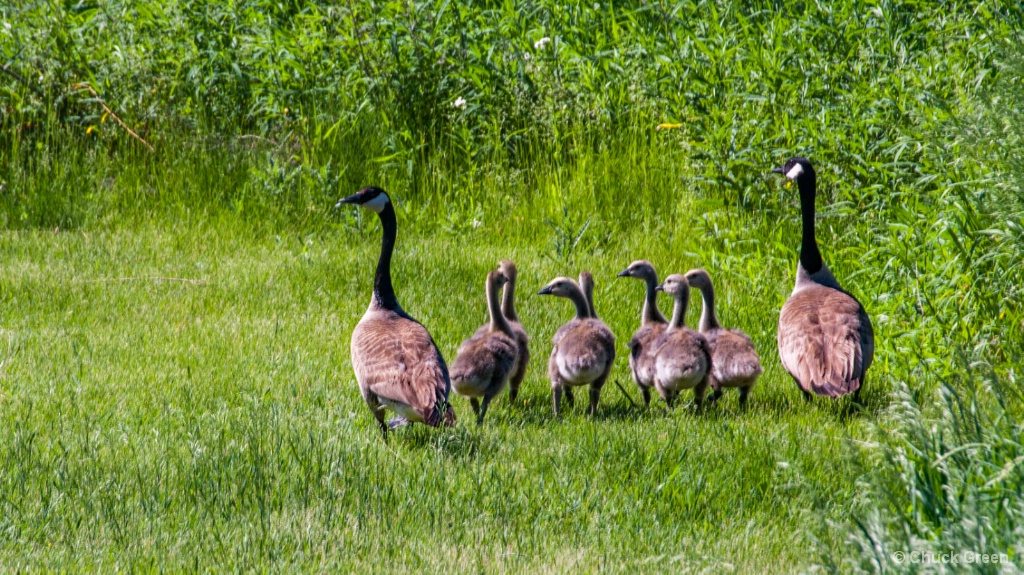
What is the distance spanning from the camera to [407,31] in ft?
37.6

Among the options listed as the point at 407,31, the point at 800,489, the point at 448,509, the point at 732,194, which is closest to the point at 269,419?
the point at 448,509

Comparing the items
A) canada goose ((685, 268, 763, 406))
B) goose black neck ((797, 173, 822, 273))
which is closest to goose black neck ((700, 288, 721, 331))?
canada goose ((685, 268, 763, 406))

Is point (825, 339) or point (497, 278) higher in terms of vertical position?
point (497, 278)

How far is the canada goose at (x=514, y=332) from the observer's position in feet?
22.8

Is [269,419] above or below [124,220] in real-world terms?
below

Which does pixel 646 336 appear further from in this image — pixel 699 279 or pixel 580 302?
pixel 699 279

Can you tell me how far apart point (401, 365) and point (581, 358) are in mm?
1219

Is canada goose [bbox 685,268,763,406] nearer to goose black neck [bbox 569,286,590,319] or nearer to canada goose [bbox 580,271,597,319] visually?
goose black neck [bbox 569,286,590,319]

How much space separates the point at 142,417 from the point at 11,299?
3.15m

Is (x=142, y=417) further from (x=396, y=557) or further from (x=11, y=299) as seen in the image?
(x=11, y=299)

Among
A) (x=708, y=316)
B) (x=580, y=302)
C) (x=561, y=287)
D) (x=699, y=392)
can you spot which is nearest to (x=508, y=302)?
(x=561, y=287)

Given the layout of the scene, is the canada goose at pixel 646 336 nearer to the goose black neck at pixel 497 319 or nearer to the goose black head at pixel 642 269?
the goose black head at pixel 642 269

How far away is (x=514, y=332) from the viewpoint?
23.1 ft

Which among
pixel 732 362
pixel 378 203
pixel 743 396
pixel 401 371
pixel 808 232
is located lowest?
pixel 743 396
